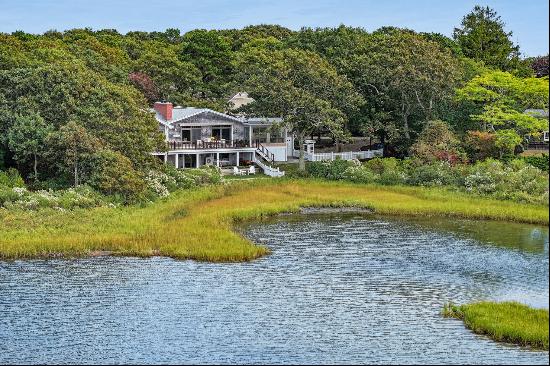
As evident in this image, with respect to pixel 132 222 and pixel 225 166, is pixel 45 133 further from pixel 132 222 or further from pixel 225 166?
pixel 225 166

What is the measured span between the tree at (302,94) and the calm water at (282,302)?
23848mm

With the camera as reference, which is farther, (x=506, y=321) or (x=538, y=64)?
(x=538, y=64)

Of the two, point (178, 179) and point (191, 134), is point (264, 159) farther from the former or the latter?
point (178, 179)

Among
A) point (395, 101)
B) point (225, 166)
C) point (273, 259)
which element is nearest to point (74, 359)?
point (273, 259)

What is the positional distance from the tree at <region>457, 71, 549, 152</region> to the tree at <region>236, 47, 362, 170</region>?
10184 mm

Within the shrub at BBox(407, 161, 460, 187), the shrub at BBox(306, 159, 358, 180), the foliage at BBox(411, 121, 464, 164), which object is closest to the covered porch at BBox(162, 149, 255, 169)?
the shrub at BBox(306, 159, 358, 180)

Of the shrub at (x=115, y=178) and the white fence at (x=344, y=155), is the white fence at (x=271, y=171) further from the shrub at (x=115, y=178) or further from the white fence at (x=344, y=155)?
the shrub at (x=115, y=178)

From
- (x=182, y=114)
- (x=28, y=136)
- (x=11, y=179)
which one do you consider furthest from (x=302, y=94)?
(x=11, y=179)

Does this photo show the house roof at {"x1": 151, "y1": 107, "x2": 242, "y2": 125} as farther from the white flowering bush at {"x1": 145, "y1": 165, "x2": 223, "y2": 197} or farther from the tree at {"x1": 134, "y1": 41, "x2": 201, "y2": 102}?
the tree at {"x1": 134, "y1": 41, "x2": 201, "y2": 102}

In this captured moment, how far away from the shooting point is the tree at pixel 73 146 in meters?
51.5

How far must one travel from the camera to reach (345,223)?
162 feet

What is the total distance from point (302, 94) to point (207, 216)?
2141 centimetres

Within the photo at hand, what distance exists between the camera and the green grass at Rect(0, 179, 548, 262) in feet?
132

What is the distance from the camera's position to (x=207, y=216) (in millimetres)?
48000
